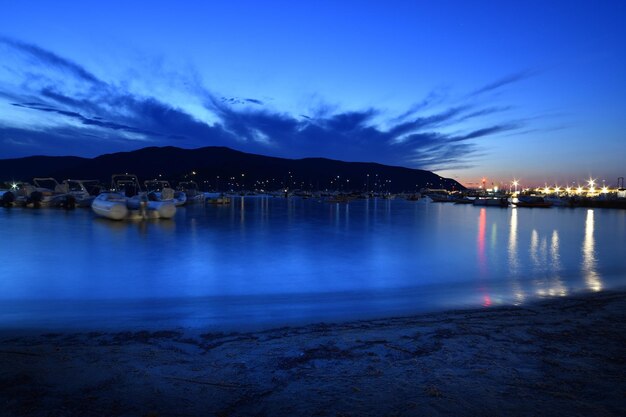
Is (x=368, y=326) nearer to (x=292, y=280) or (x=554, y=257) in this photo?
(x=292, y=280)

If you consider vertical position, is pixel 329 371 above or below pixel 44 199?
below

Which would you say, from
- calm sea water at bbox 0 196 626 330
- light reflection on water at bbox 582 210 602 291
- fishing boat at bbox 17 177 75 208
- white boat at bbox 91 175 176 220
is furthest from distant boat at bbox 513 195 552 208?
fishing boat at bbox 17 177 75 208

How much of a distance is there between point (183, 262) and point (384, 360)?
10971mm

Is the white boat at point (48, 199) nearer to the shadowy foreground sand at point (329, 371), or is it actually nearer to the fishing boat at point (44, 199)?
the fishing boat at point (44, 199)

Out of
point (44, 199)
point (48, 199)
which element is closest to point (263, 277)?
point (44, 199)

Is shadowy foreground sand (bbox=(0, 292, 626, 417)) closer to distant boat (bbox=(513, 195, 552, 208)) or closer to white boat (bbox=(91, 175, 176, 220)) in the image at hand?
white boat (bbox=(91, 175, 176, 220))

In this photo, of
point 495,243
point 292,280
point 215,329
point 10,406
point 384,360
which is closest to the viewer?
point 10,406

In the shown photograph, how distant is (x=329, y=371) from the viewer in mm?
4918

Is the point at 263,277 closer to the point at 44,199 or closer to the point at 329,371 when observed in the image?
the point at 329,371

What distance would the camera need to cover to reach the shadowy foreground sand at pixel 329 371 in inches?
157

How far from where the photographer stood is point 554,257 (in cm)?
1727

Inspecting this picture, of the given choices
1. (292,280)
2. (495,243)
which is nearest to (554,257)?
(495,243)

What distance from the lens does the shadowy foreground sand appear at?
13.1ft

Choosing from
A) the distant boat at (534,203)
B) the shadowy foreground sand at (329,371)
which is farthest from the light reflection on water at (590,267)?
the distant boat at (534,203)
